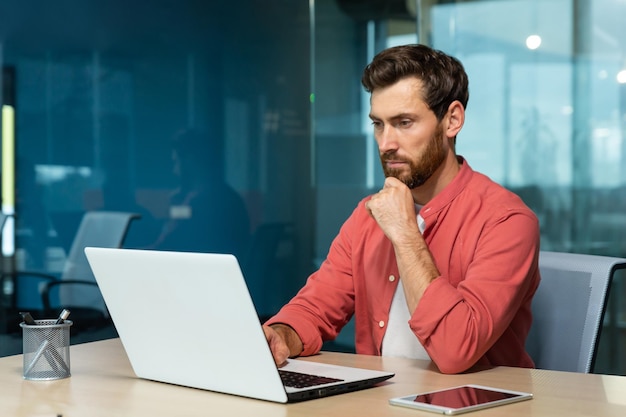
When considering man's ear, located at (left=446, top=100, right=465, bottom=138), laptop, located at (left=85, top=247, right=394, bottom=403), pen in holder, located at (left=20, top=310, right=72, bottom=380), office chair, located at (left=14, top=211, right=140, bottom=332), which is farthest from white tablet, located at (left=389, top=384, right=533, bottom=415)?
office chair, located at (left=14, top=211, right=140, bottom=332)

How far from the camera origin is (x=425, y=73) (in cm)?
225

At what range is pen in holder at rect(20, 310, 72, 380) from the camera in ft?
5.69

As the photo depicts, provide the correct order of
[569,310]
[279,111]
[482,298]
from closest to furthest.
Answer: [482,298], [569,310], [279,111]

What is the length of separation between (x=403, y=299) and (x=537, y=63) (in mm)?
2634

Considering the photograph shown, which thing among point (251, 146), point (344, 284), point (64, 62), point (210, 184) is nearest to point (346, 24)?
point (251, 146)

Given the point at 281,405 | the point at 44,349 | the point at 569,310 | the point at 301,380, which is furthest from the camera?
the point at 569,310

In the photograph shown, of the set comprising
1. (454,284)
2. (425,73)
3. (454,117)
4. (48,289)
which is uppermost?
(425,73)

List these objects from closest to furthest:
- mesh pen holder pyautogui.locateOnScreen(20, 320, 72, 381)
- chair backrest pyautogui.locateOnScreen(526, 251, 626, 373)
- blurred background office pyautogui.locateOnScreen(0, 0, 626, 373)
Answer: mesh pen holder pyautogui.locateOnScreen(20, 320, 72, 381)
chair backrest pyautogui.locateOnScreen(526, 251, 626, 373)
blurred background office pyautogui.locateOnScreen(0, 0, 626, 373)

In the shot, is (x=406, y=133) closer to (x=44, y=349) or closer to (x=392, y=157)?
(x=392, y=157)

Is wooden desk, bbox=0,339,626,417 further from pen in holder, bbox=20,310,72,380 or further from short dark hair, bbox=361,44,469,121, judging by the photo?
short dark hair, bbox=361,44,469,121

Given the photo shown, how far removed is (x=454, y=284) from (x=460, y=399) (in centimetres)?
67

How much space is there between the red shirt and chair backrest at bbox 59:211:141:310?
1.91 metres

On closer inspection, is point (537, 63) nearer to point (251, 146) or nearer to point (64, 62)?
point (251, 146)

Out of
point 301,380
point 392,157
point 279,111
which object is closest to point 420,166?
point 392,157
